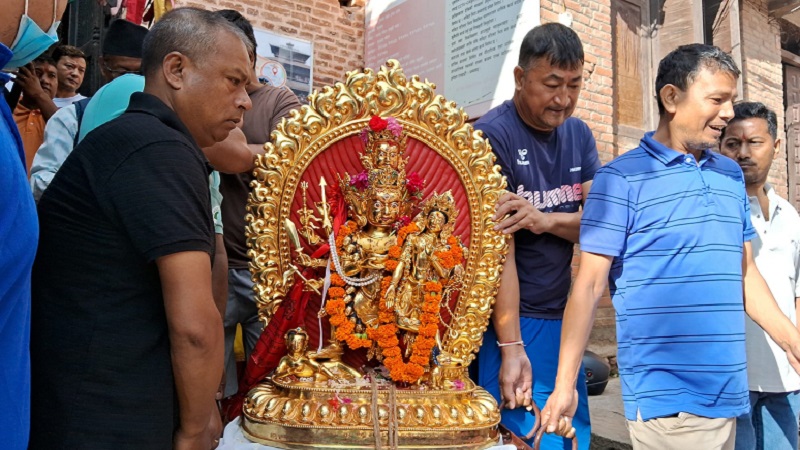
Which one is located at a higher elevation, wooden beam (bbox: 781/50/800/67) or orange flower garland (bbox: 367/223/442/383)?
wooden beam (bbox: 781/50/800/67)

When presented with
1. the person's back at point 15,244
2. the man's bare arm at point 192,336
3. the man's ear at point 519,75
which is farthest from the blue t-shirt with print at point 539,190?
the person's back at point 15,244

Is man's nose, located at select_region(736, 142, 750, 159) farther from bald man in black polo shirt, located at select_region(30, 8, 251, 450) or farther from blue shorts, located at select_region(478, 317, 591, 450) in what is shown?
bald man in black polo shirt, located at select_region(30, 8, 251, 450)

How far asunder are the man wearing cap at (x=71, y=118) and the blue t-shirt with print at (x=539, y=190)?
1383 mm

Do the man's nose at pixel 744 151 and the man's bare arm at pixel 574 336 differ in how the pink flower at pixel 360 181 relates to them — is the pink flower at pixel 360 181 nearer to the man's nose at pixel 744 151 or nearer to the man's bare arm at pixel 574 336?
the man's bare arm at pixel 574 336

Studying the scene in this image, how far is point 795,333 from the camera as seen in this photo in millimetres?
2262

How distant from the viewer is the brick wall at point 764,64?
7.49 meters

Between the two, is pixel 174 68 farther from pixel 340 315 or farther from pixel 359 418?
pixel 359 418

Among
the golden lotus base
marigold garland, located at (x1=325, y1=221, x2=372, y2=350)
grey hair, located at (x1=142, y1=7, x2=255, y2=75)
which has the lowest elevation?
the golden lotus base

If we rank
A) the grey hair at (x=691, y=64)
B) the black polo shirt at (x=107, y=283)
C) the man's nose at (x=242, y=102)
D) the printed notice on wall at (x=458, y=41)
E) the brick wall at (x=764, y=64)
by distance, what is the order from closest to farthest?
the black polo shirt at (x=107, y=283) < the man's nose at (x=242, y=102) < the grey hair at (x=691, y=64) < the printed notice on wall at (x=458, y=41) < the brick wall at (x=764, y=64)

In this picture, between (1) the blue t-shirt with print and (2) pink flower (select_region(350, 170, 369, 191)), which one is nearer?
(2) pink flower (select_region(350, 170, 369, 191))

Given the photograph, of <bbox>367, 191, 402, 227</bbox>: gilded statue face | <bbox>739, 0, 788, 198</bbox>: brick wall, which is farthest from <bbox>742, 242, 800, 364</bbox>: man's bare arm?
<bbox>739, 0, 788, 198</bbox>: brick wall

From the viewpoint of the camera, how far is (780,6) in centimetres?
787

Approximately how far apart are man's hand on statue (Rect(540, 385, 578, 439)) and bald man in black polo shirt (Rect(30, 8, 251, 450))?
3.84 ft

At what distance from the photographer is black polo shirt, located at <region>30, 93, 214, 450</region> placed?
1.24 meters
